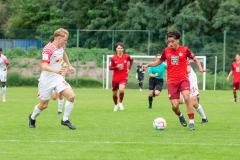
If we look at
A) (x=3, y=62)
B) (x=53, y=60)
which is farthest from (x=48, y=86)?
(x=3, y=62)

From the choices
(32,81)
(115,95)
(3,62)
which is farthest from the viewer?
(32,81)

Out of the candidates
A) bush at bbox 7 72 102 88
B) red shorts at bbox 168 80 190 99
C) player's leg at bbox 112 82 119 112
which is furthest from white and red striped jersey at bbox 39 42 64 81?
bush at bbox 7 72 102 88

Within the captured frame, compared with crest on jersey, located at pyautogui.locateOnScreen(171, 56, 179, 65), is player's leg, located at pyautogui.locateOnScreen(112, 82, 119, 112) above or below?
below

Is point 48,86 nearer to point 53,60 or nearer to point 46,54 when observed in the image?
point 53,60

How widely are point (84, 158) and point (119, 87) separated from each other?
11.5 metres

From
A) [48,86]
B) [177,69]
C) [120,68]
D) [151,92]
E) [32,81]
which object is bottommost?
[32,81]

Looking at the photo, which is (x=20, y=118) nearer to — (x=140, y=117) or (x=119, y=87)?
(x=140, y=117)

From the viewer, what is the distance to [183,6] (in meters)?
53.9

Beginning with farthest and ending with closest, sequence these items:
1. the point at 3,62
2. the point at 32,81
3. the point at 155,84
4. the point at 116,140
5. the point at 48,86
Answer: the point at 32,81
the point at 3,62
the point at 155,84
the point at 48,86
the point at 116,140

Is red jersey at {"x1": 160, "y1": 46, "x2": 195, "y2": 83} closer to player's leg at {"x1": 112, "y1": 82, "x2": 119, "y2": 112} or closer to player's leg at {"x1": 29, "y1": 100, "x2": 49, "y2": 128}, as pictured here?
player's leg at {"x1": 29, "y1": 100, "x2": 49, "y2": 128}

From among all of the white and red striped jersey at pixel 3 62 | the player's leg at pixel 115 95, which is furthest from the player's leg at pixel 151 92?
the white and red striped jersey at pixel 3 62

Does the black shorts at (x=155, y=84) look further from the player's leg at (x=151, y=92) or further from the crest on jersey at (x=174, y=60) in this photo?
the crest on jersey at (x=174, y=60)

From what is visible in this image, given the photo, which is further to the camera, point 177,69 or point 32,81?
point 32,81

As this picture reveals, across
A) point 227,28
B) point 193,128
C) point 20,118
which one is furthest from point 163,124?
point 227,28
